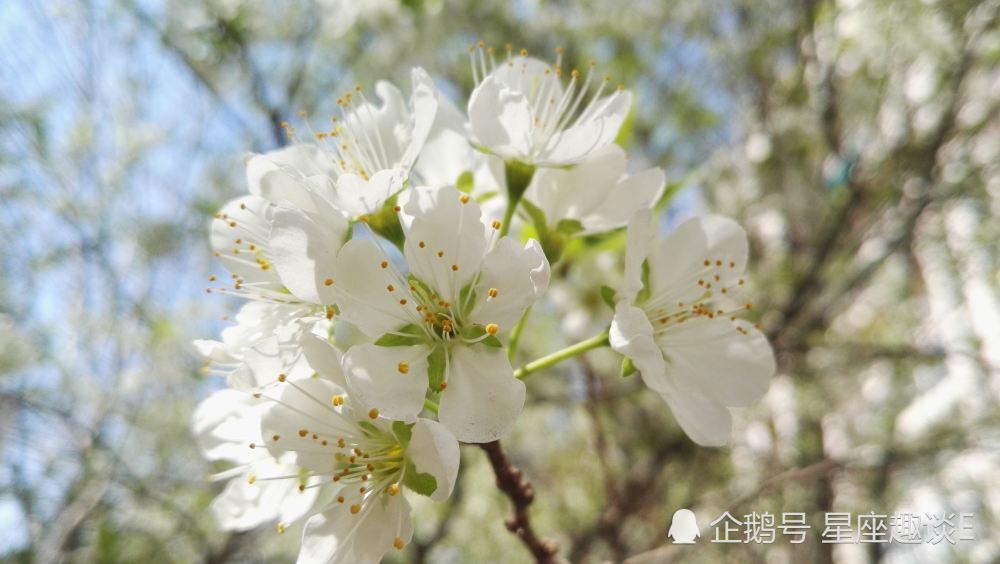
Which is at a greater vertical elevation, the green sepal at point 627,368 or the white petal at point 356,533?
the green sepal at point 627,368

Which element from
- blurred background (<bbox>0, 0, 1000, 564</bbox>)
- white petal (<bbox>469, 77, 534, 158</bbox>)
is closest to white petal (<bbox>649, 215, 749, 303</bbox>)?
white petal (<bbox>469, 77, 534, 158</bbox>)

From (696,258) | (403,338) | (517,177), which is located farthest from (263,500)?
(696,258)

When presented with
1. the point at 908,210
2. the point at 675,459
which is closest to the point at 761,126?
the point at 908,210

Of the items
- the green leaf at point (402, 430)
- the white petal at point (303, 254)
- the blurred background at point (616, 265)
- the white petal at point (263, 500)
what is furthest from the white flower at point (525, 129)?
the blurred background at point (616, 265)

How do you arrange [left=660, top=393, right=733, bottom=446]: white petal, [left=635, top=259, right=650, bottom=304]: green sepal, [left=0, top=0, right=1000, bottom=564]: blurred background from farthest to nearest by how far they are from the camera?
[left=0, top=0, right=1000, bottom=564]: blurred background
[left=635, top=259, right=650, bottom=304]: green sepal
[left=660, top=393, right=733, bottom=446]: white petal

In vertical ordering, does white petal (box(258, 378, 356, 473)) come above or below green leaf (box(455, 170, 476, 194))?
below

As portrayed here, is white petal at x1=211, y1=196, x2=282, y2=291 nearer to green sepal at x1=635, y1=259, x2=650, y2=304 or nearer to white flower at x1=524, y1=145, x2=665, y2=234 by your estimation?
white flower at x1=524, y1=145, x2=665, y2=234

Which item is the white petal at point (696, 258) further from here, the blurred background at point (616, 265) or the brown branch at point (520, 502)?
the blurred background at point (616, 265)
